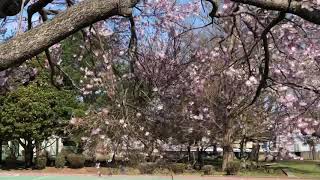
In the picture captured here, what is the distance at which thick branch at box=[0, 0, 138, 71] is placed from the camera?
400 cm

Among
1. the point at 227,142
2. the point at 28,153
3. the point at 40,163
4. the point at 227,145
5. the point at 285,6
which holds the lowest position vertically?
the point at 40,163

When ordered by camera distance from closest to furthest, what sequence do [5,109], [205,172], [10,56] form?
1. [10,56]
2. [205,172]
3. [5,109]

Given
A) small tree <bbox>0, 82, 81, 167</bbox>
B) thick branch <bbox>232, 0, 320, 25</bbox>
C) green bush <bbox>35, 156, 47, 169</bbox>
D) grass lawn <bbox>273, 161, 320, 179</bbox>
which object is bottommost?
grass lawn <bbox>273, 161, 320, 179</bbox>

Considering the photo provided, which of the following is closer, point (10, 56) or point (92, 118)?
point (10, 56)

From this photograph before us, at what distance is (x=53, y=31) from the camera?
13.4 feet

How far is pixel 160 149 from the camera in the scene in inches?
520

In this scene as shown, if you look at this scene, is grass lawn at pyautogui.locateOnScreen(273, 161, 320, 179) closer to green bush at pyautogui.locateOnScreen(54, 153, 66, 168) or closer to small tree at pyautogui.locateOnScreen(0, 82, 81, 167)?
small tree at pyautogui.locateOnScreen(0, 82, 81, 167)

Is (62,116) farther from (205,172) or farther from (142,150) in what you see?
(142,150)

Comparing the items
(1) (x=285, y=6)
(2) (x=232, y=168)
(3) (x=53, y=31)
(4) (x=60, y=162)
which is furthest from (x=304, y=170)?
(3) (x=53, y=31)

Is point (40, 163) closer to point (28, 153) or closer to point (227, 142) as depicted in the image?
point (28, 153)

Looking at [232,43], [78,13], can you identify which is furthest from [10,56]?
[232,43]

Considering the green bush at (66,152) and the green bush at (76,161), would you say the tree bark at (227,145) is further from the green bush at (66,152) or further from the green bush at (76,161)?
the green bush at (66,152)

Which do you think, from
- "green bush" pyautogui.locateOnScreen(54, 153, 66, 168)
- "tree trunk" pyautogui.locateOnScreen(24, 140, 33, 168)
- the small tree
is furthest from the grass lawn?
"tree trunk" pyautogui.locateOnScreen(24, 140, 33, 168)

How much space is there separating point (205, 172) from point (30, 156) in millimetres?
12030
